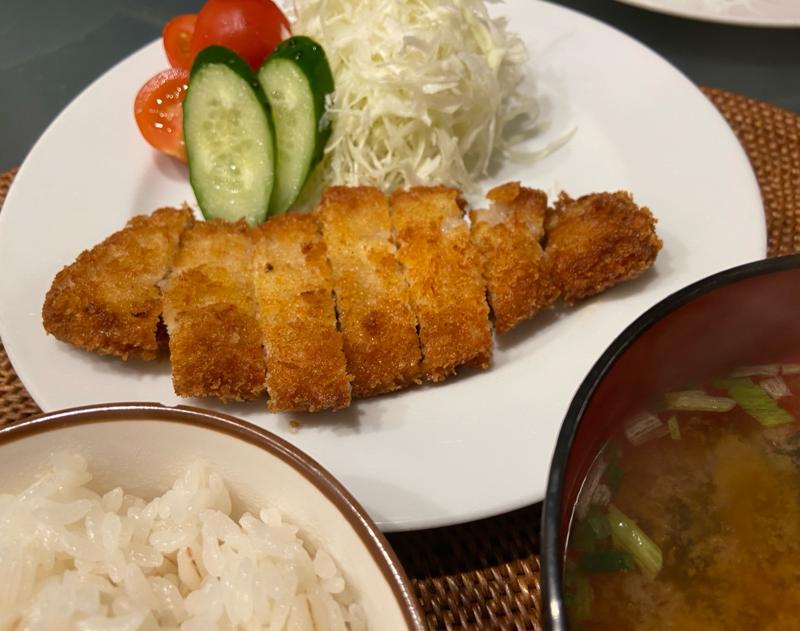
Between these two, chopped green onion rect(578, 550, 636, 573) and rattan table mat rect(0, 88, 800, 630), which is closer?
chopped green onion rect(578, 550, 636, 573)

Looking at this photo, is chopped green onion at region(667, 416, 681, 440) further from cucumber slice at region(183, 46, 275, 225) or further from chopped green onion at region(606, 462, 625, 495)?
cucumber slice at region(183, 46, 275, 225)

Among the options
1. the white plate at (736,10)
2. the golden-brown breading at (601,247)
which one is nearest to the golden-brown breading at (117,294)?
the golden-brown breading at (601,247)

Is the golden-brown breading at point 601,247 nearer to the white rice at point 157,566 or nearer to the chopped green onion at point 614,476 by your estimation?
the chopped green onion at point 614,476

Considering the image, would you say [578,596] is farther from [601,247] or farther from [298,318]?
[601,247]

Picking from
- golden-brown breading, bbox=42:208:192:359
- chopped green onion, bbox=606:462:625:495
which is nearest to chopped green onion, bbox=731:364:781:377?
chopped green onion, bbox=606:462:625:495

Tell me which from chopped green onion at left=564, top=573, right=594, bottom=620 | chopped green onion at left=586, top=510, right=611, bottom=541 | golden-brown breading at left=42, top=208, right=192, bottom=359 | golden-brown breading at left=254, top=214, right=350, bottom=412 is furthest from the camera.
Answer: golden-brown breading at left=42, top=208, right=192, bottom=359

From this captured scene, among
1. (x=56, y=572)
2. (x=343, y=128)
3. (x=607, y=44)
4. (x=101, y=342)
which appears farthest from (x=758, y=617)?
(x=607, y=44)

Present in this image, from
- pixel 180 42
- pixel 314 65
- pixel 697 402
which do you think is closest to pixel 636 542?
pixel 697 402
